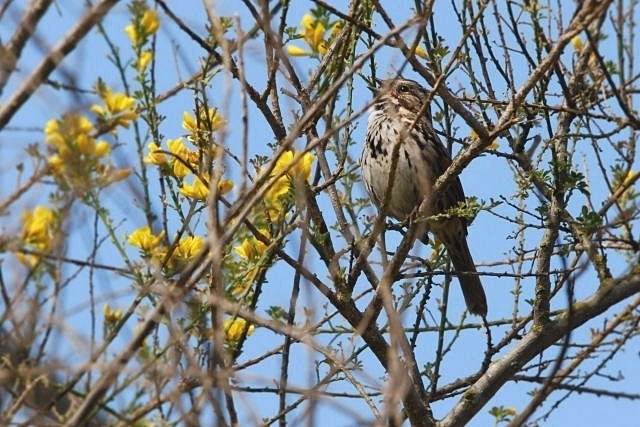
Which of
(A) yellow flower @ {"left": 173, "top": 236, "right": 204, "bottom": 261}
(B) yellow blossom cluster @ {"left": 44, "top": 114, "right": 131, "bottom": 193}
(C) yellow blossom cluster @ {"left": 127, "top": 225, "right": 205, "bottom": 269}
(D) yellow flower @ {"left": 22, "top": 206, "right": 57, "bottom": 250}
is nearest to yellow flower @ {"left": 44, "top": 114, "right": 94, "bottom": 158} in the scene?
(B) yellow blossom cluster @ {"left": 44, "top": 114, "right": 131, "bottom": 193}

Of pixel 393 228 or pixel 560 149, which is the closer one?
pixel 560 149

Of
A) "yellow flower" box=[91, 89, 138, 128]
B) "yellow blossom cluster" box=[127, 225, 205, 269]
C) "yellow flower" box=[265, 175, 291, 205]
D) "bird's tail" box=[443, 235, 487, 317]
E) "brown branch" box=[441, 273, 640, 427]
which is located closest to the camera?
"yellow flower" box=[91, 89, 138, 128]

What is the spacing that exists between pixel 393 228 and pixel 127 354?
3.49 metres

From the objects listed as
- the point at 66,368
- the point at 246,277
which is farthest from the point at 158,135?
the point at 66,368

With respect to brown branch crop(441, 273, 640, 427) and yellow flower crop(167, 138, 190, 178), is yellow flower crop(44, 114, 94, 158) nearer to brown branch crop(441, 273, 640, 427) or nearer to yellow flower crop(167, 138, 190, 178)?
yellow flower crop(167, 138, 190, 178)

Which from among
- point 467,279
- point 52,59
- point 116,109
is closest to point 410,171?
point 467,279

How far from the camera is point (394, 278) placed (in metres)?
4.74

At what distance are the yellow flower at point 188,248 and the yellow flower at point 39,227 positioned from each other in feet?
2.71

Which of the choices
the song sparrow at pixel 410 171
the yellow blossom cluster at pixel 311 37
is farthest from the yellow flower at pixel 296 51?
the song sparrow at pixel 410 171

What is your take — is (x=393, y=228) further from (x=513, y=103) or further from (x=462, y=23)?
(x=513, y=103)

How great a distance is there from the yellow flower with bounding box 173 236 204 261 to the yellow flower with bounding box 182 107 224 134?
1.29ft

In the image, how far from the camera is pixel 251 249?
4031 millimetres

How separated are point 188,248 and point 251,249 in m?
0.26

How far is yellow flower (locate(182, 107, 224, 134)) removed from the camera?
4.04m
